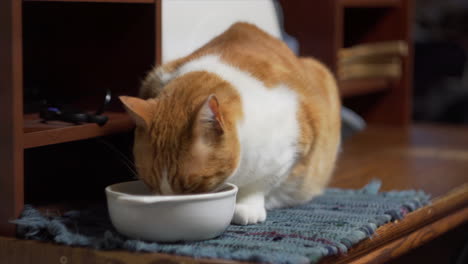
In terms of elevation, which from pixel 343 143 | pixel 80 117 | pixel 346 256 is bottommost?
pixel 343 143

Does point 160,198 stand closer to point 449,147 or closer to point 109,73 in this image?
point 109,73

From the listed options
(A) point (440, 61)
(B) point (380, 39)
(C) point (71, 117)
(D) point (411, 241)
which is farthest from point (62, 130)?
(A) point (440, 61)

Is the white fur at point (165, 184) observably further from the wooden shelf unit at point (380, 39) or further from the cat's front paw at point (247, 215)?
the wooden shelf unit at point (380, 39)

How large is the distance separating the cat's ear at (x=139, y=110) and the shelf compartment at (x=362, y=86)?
1060 mm

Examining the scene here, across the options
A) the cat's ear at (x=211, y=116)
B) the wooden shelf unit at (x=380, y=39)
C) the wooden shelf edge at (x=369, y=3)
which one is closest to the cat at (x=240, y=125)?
the cat's ear at (x=211, y=116)

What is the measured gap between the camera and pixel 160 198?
1.02 m

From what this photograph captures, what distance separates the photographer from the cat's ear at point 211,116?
105 cm

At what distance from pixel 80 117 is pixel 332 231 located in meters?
0.48

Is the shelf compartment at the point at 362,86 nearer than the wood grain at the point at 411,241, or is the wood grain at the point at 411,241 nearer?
the wood grain at the point at 411,241

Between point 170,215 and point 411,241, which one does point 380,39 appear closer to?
point 411,241

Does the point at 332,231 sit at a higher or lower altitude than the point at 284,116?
lower

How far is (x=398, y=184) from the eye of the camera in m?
1.64

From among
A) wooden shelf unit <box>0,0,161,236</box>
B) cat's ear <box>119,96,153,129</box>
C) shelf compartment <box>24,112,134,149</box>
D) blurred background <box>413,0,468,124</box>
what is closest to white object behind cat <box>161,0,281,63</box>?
wooden shelf unit <box>0,0,161,236</box>

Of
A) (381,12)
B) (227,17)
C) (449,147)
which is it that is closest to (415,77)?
(381,12)
